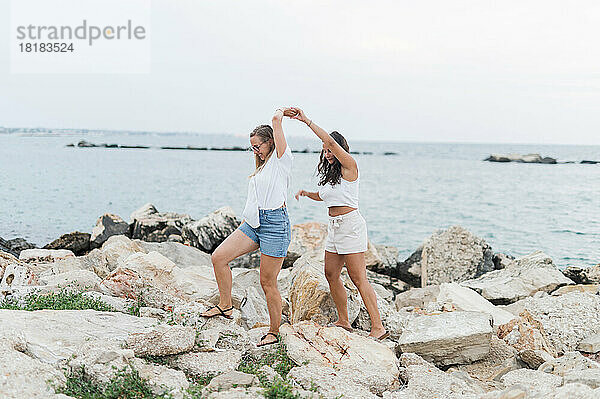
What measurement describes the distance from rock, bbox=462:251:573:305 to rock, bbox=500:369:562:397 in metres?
4.18

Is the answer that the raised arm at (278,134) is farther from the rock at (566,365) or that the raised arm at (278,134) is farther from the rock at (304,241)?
the rock at (304,241)

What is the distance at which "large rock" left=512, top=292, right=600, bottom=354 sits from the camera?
695 centimetres

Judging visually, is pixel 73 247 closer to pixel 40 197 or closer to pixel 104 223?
pixel 104 223

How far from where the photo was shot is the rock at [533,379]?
5.32m

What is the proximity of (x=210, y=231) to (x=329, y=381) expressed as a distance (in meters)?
8.78

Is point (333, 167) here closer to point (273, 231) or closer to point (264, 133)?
point (264, 133)

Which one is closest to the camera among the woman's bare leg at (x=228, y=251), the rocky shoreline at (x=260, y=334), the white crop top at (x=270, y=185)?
the rocky shoreline at (x=260, y=334)

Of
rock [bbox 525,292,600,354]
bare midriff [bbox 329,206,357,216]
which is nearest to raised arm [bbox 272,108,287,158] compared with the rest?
bare midriff [bbox 329,206,357,216]

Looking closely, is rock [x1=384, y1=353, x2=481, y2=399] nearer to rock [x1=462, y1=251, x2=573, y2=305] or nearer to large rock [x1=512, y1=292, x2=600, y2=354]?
large rock [x1=512, y1=292, x2=600, y2=354]

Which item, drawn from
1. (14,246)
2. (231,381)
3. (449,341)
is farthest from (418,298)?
(14,246)

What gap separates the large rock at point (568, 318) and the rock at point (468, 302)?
18.3 inches

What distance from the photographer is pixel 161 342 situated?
17.1 ft

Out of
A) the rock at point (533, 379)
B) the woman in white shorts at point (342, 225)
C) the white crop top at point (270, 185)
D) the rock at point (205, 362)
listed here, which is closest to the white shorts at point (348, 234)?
the woman in white shorts at point (342, 225)

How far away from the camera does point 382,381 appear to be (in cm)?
543
